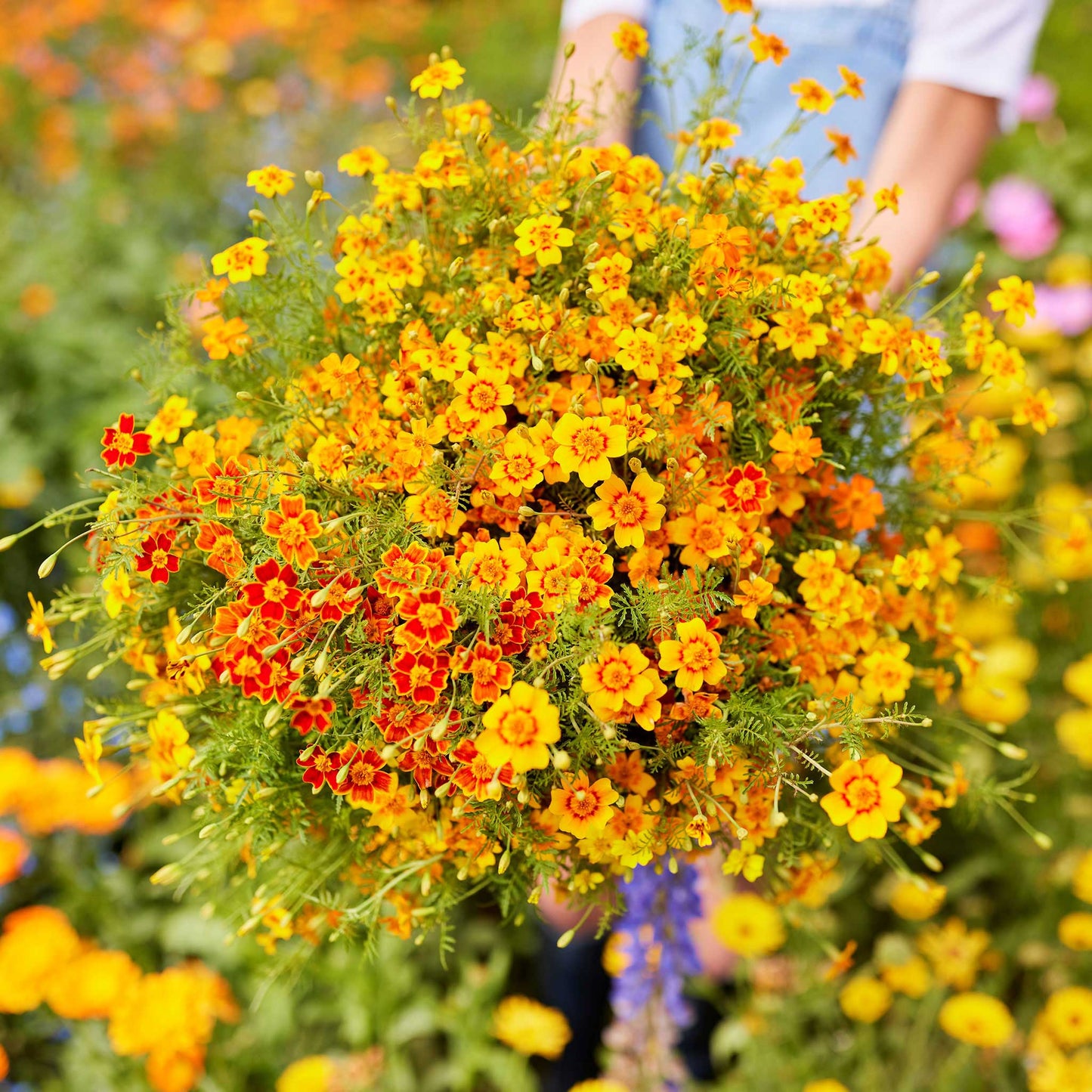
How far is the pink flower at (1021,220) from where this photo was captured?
258 centimetres

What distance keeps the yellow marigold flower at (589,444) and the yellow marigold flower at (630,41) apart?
14.3 inches

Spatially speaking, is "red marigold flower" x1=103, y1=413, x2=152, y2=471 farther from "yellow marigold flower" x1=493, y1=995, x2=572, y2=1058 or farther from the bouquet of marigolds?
"yellow marigold flower" x1=493, y1=995, x2=572, y2=1058

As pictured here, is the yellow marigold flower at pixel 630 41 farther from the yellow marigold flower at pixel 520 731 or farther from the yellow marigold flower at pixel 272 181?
the yellow marigold flower at pixel 520 731

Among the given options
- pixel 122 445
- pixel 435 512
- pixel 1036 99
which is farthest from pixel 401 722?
pixel 1036 99

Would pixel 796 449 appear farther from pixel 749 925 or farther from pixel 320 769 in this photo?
pixel 749 925

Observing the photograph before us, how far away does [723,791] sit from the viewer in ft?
2.15

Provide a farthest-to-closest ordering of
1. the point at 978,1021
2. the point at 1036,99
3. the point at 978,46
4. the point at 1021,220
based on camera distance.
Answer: the point at 1036,99 < the point at 1021,220 < the point at 978,1021 < the point at 978,46

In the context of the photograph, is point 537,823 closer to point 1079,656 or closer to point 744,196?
point 744,196

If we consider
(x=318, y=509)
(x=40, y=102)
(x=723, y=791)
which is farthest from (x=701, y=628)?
(x=40, y=102)

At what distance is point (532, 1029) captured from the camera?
138 cm

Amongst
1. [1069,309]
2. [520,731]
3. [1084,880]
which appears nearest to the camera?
[520,731]

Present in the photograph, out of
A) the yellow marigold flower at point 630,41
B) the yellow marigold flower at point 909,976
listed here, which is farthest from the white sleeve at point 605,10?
the yellow marigold flower at point 909,976

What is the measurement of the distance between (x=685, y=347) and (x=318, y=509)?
0.29 meters

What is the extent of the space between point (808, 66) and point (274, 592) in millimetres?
1207
